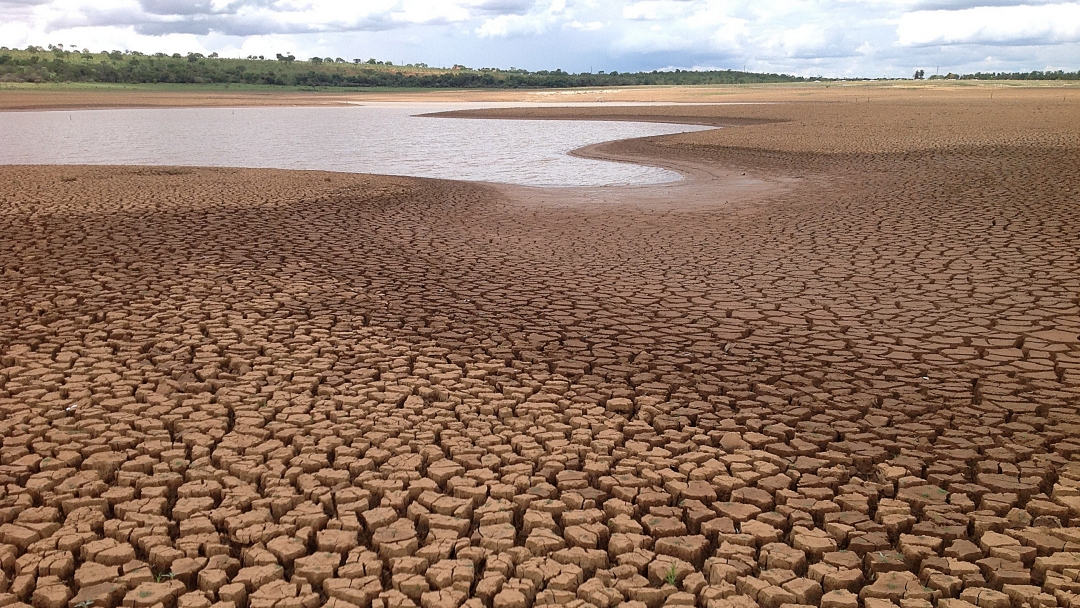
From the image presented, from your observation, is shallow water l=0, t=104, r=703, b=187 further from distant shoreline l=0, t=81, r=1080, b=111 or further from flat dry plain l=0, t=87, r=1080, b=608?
distant shoreline l=0, t=81, r=1080, b=111

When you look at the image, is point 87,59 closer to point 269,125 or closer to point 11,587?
point 269,125

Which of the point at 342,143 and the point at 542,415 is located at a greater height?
the point at 342,143

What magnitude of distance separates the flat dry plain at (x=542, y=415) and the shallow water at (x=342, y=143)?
750cm

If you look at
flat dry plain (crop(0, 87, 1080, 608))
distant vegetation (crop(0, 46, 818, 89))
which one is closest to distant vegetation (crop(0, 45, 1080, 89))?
distant vegetation (crop(0, 46, 818, 89))

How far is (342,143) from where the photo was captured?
2598 cm

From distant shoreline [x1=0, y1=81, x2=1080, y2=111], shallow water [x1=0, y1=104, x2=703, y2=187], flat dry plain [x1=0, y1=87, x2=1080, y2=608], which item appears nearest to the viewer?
flat dry plain [x1=0, y1=87, x2=1080, y2=608]

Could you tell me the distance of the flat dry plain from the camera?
321 centimetres

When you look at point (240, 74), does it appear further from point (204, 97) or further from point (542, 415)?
point (542, 415)

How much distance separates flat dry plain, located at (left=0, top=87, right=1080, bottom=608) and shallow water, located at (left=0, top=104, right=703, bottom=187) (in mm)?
7499

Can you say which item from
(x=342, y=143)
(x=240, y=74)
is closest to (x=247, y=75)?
(x=240, y=74)

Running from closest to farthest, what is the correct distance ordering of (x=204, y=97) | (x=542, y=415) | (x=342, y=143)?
(x=542, y=415), (x=342, y=143), (x=204, y=97)

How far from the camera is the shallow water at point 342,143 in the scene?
17.9m

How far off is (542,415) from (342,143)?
22.8 meters

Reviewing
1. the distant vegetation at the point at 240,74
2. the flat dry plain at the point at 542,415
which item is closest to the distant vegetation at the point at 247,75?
the distant vegetation at the point at 240,74
